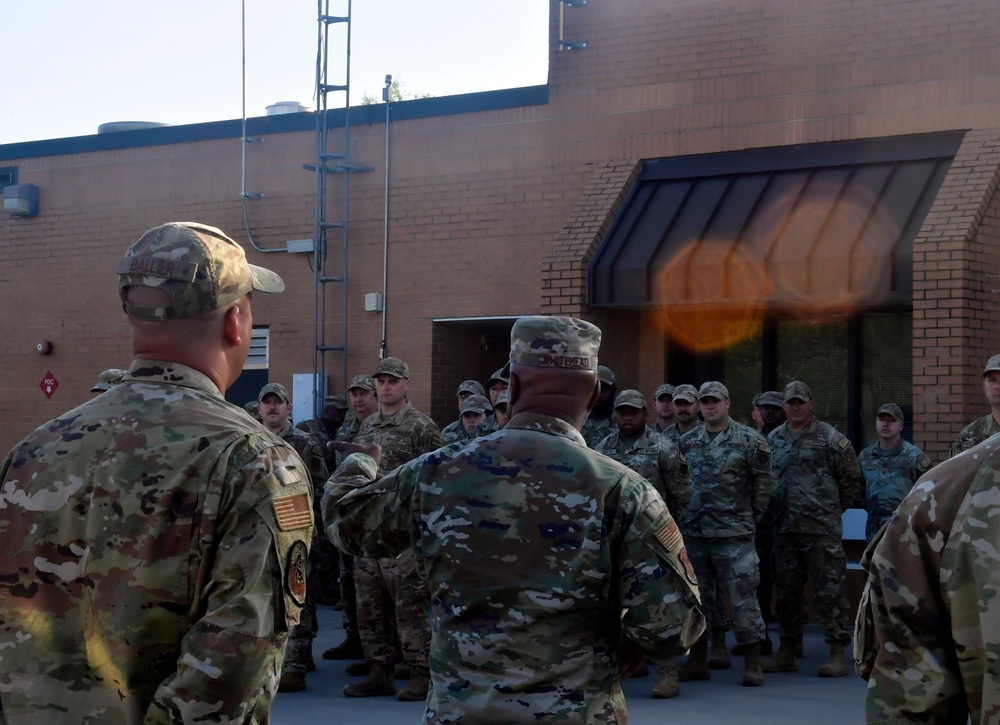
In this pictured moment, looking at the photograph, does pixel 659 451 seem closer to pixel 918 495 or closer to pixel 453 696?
pixel 453 696

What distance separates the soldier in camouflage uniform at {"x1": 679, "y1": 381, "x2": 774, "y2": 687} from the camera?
10.0 meters

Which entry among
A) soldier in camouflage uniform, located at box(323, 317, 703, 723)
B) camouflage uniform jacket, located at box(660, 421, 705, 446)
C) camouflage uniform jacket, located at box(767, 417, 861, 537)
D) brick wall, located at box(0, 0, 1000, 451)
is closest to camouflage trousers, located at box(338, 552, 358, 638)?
camouflage uniform jacket, located at box(660, 421, 705, 446)

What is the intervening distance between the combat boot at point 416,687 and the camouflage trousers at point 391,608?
0.16ft

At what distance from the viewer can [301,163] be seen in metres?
16.2

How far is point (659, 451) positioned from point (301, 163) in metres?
7.84

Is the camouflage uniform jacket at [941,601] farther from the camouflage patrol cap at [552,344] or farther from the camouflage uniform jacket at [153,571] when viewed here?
the camouflage patrol cap at [552,344]

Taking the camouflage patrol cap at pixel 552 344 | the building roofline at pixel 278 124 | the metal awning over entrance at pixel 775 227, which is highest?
the building roofline at pixel 278 124

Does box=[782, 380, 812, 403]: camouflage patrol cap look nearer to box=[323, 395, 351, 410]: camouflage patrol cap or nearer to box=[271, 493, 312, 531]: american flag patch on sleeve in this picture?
box=[323, 395, 351, 410]: camouflage patrol cap

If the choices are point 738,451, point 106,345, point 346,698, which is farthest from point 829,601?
point 106,345

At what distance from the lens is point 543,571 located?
3557 mm

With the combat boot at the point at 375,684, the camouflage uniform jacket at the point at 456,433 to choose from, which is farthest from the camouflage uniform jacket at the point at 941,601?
the camouflage uniform jacket at the point at 456,433

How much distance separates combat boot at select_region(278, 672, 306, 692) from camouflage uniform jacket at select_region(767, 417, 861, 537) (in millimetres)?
4080

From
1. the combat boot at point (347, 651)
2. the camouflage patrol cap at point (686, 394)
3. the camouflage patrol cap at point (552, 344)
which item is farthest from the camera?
the camouflage patrol cap at point (686, 394)

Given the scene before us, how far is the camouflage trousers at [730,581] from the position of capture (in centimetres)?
975
